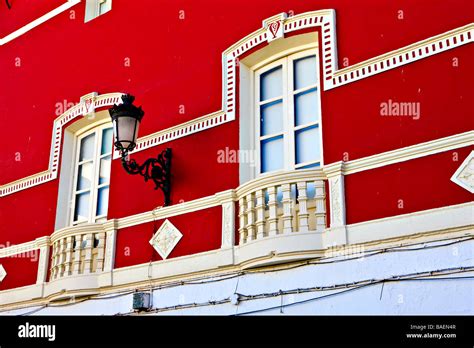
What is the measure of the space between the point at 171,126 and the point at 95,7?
320 centimetres

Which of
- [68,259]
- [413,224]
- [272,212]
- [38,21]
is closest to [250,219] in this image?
[272,212]

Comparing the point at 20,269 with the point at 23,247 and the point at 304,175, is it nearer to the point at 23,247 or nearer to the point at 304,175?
the point at 23,247

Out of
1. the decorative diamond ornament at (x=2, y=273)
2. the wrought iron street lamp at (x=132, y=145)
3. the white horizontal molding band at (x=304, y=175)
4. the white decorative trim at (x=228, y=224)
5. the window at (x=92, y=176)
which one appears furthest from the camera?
the decorative diamond ornament at (x=2, y=273)

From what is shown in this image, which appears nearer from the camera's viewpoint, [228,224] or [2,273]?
[228,224]

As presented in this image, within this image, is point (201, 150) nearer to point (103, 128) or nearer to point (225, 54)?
point (225, 54)

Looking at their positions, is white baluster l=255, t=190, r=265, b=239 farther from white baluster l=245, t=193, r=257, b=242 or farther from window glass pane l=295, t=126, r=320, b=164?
window glass pane l=295, t=126, r=320, b=164

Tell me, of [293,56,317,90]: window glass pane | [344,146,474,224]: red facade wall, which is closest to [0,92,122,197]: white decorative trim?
[293,56,317,90]: window glass pane

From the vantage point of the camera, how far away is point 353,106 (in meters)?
7.63

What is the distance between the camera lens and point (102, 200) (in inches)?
390

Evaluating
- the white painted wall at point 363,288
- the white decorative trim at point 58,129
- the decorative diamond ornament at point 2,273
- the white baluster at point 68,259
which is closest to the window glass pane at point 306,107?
the white painted wall at point 363,288

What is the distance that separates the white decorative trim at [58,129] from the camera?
10.2 m

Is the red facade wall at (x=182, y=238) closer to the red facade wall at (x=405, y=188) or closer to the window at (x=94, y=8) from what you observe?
the red facade wall at (x=405, y=188)

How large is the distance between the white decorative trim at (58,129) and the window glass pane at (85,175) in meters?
0.34

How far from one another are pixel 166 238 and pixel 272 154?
159cm
